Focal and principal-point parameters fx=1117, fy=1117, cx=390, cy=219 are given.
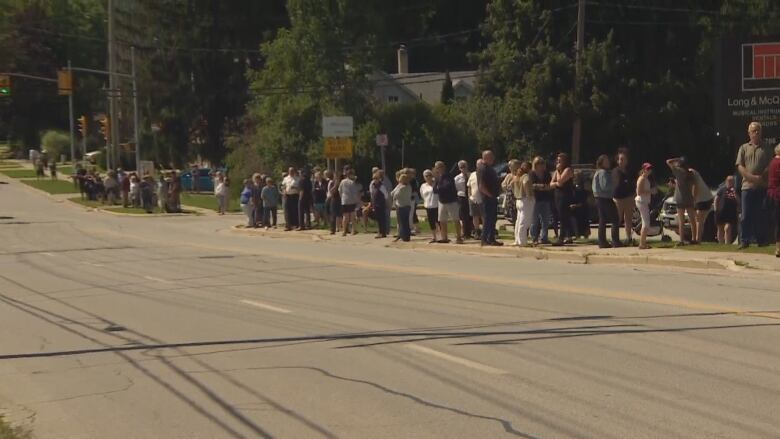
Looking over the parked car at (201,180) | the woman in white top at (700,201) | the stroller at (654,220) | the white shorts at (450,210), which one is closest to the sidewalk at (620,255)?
the white shorts at (450,210)

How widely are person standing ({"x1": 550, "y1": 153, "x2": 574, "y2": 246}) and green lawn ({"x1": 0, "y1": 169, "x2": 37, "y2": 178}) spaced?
70.3 m

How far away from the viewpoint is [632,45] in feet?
177

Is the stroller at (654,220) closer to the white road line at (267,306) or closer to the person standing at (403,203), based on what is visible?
the person standing at (403,203)

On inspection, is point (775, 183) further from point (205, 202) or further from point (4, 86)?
point (205, 202)

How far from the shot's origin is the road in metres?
8.00

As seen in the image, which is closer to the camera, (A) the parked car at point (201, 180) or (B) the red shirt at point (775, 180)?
(B) the red shirt at point (775, 180)

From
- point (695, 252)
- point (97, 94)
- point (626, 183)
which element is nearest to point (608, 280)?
point (695, 252)

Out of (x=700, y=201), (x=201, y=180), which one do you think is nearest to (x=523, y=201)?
(x=700, y=201)

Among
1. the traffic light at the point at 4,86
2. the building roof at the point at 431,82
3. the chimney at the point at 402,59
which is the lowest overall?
the traffic light at the point at 4,86

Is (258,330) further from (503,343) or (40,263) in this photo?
(40,263)

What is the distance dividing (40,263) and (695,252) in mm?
14249

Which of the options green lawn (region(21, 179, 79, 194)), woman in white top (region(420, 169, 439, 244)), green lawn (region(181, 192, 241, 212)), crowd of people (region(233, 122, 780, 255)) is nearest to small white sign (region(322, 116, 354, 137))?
crowd of people (region(233, 122, 780, 255))

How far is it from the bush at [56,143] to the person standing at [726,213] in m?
85.3

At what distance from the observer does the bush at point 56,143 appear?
329ft
